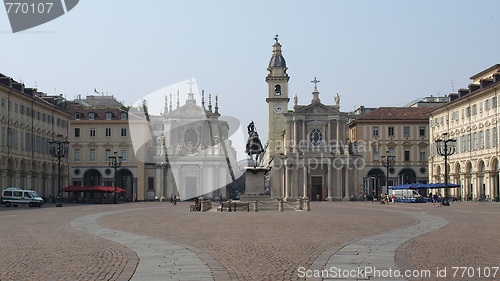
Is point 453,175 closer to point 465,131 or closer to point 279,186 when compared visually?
point 465,131

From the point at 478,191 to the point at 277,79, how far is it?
52365mm

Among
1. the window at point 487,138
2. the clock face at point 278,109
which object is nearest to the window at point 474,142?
the window at point 487,138

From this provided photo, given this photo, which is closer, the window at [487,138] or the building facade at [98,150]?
the window at [487,138]

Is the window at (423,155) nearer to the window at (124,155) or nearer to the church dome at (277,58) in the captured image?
the church dome at (277,58)

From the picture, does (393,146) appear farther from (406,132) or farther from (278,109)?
(278,109)

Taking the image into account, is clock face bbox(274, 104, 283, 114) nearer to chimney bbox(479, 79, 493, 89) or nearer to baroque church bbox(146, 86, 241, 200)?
baroque church bbox(146, 86, 241, 200)

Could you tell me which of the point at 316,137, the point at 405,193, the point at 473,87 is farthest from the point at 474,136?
the point at 316,137

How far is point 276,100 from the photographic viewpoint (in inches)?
4717

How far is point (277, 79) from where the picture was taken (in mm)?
120500

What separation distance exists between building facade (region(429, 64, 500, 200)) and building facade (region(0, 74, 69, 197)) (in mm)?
44162

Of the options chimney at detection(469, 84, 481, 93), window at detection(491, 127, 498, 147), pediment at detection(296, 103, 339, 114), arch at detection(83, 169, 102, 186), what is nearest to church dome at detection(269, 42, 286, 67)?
pediment at detection(296, 103, 339, 114)

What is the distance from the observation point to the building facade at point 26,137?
70.9 meters

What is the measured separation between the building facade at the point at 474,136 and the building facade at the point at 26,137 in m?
44.2

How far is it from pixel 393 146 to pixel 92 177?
46024mm
